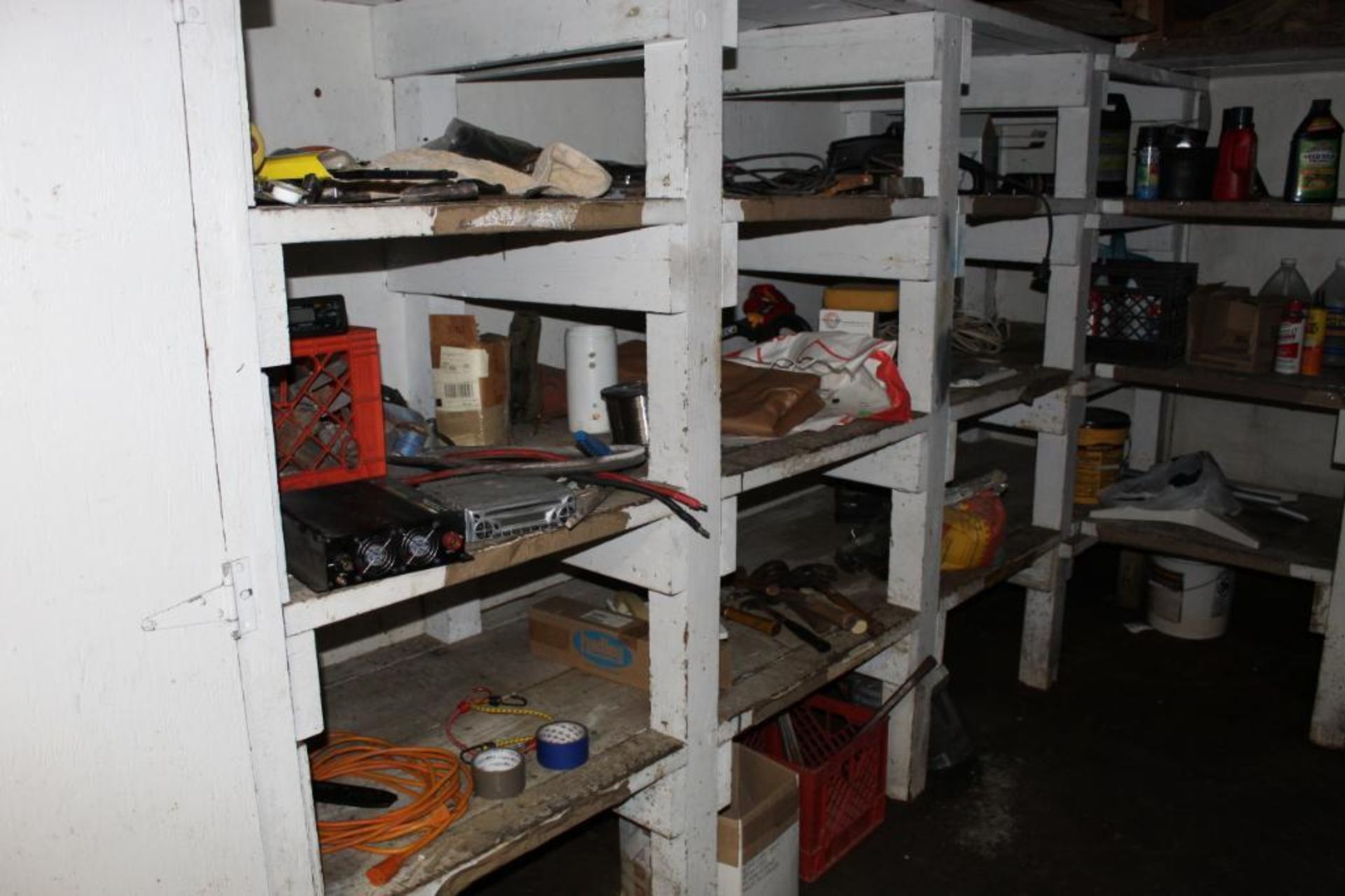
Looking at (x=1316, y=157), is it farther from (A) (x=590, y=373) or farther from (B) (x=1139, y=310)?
(A) (x=590, y=373)

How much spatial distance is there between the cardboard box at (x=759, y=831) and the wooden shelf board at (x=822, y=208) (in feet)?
3.16

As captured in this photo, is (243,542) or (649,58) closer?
(243,542)

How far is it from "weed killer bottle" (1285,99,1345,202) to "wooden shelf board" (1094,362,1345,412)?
17.7 inches

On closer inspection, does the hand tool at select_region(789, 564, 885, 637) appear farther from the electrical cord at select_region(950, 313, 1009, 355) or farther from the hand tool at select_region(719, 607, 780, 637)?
the electrical cord at select_region(950, 313, 1009, 355)

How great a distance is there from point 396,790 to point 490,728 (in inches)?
8.5

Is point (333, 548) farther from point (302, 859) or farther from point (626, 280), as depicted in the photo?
point (626, 280)

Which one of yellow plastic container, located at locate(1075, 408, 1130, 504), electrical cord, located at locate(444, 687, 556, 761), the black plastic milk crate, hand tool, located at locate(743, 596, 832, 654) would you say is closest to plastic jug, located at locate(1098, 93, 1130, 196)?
the black plastic milk crate

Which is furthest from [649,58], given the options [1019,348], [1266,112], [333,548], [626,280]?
[1266,112]

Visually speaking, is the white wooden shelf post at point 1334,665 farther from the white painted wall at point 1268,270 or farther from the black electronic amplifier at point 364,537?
the black electronic amplifier at point 364,537

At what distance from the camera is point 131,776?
1.10m

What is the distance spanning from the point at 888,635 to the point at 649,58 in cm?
127

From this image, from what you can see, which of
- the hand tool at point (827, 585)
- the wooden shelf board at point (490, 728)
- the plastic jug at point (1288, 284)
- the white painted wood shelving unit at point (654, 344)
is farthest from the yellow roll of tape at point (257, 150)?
the plastic jug at point (1288, 284)

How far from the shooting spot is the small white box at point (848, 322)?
2416 millimetres

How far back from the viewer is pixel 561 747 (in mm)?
1605
